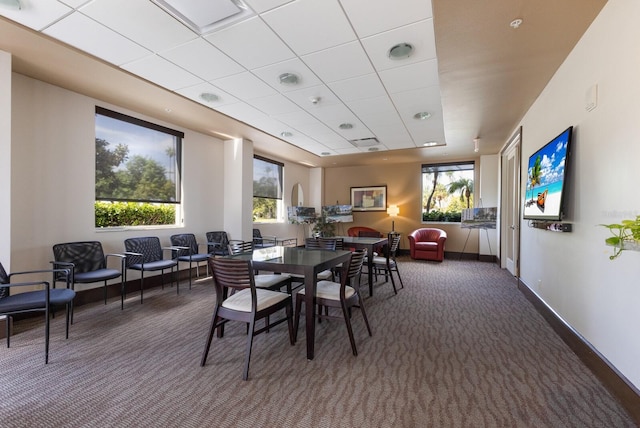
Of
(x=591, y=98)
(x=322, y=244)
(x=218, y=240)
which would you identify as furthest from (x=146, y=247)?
(x=591, y=98)

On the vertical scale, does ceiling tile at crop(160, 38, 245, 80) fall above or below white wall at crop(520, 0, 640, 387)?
above

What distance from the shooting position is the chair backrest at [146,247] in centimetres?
423

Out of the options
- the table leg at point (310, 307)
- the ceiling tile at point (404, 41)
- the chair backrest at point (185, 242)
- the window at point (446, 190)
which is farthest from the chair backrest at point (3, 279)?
the window at point (446, 190)

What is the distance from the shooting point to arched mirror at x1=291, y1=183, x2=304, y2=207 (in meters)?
8.89

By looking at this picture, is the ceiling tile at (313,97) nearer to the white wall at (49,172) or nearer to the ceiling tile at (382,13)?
the ceiling tile at (382,13)

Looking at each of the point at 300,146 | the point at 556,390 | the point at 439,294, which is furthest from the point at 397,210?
the point at 556,390

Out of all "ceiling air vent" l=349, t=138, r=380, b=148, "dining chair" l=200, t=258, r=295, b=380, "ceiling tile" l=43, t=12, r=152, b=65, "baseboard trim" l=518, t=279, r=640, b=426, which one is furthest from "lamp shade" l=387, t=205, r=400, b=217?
"ceiling tile" l=43, t=12, r=152, b=65

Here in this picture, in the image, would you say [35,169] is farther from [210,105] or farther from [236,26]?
[236,26]

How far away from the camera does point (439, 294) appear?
14.2 feet

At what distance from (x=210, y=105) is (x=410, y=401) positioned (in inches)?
167

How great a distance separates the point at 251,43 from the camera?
2.63m

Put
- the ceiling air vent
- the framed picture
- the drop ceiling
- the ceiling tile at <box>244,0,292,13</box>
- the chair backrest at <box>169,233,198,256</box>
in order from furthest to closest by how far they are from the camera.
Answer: the framed picture
the ceiling air vent
the chair backrest at <box>169,233,198,256</box>
the drop ceiling
the ceiling tile at <box>244,0,292,13</box>

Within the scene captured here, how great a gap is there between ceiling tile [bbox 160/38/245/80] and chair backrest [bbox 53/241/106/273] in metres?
2.64

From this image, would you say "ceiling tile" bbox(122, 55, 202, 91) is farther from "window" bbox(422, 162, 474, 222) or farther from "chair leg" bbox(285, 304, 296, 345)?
"window" bbox(422, 162, 474, 222)
